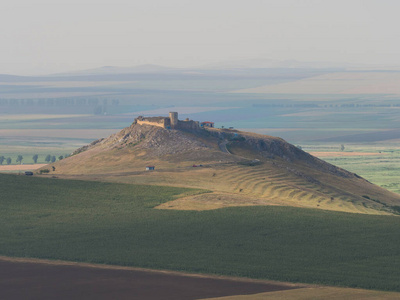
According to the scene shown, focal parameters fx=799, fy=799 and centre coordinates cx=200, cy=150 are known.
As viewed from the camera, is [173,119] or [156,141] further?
[173,119]

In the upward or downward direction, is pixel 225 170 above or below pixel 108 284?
above

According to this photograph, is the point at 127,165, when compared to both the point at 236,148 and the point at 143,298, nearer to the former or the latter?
the point at 236,148

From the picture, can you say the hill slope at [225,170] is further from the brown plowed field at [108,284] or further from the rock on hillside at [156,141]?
the brown plowed field at [108,284]

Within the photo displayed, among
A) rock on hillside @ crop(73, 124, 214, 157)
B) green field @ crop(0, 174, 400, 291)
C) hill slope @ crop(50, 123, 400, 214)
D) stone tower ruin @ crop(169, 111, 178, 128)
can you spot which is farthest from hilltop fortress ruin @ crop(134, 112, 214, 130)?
green field @ crop(0, 174, 400, 291)

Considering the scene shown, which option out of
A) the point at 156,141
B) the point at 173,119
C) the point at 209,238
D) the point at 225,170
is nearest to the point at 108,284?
the point at 209,238

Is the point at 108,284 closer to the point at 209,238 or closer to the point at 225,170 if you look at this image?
the point at 209,238

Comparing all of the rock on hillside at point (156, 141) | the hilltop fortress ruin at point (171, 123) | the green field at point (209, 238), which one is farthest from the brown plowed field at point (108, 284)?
the hilltop fortress ruin at point (171, 123)
